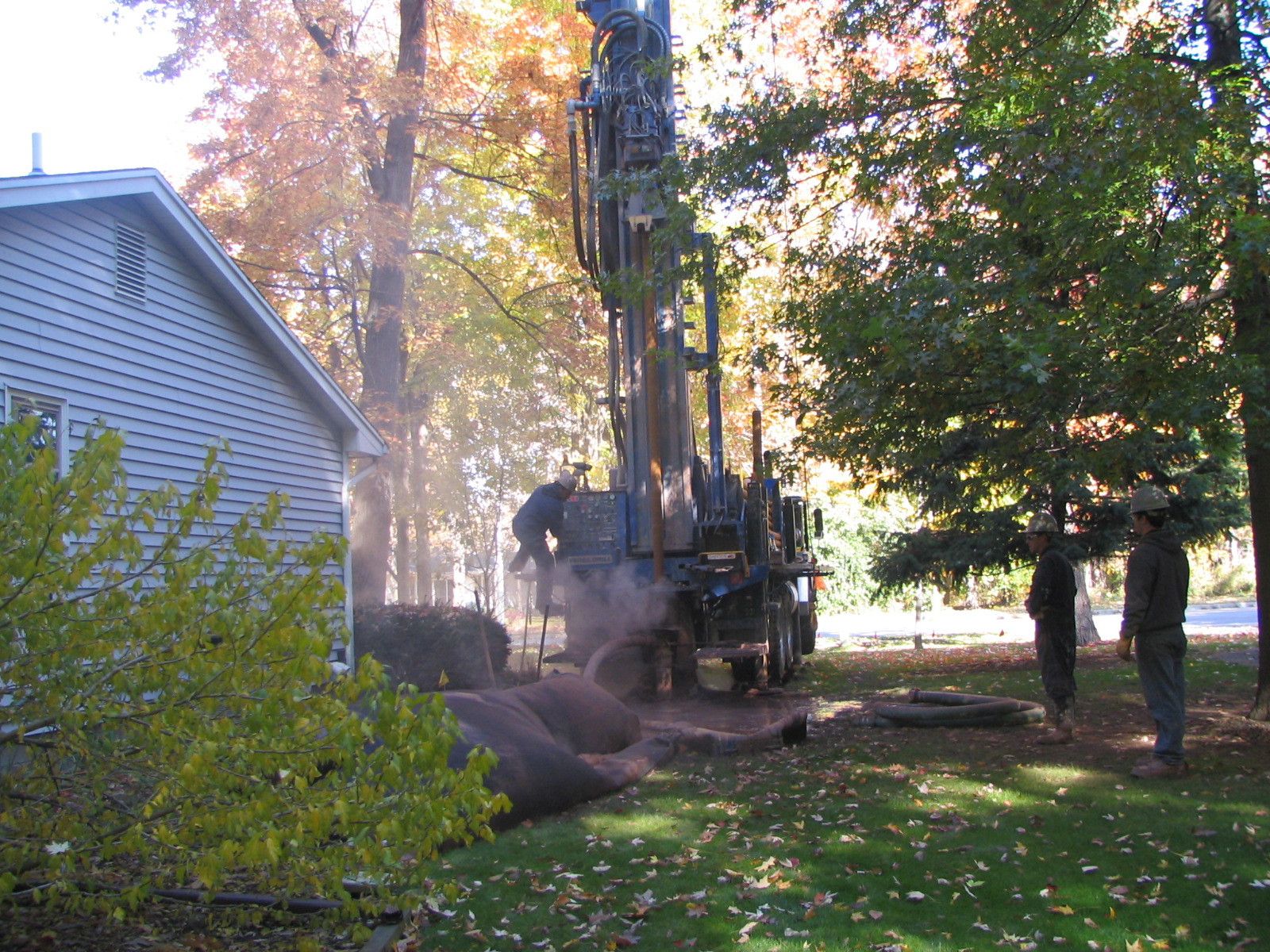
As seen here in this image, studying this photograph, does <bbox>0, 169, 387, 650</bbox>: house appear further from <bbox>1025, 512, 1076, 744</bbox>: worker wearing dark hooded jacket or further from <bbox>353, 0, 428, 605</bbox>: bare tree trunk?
<bbox>1025, 512, 1076, 744</bbox>: worker wearing dark hooded jacket

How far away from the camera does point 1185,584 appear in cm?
754

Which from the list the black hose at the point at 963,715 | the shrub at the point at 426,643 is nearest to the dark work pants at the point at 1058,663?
the black hose at the point at 963,715

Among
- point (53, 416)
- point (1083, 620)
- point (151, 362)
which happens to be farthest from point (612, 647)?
point (1083, 620)

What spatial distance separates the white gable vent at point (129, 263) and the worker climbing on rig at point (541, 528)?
4486mm

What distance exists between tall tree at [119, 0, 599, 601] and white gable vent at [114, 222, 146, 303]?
8.20 m

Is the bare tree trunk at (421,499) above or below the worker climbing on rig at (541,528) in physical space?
above

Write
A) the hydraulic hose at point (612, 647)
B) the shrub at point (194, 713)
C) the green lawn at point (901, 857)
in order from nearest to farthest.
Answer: the shrub at point (194, 713) → the green lawn at point (901, 857) → the hydraulic hose at point (612, 647)

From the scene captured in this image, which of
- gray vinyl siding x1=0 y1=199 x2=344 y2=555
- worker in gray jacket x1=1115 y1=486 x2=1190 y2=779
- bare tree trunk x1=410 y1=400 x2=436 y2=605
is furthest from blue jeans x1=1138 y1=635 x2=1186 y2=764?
bare tree trunk x1=410 y1=400 x2=436 y2=605

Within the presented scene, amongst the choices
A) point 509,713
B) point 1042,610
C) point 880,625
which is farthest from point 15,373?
point 880,625

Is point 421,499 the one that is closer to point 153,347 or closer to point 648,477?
point 648,477

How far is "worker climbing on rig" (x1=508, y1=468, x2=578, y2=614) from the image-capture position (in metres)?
12.5

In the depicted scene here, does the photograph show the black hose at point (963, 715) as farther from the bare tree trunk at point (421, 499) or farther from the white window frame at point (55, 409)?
the bare tree trunk at point (421, 499)

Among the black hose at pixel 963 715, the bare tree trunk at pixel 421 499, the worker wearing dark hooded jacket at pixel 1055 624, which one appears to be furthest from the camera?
the bare tree trunk at pixel 421 499

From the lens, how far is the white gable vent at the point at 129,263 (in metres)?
10.8
